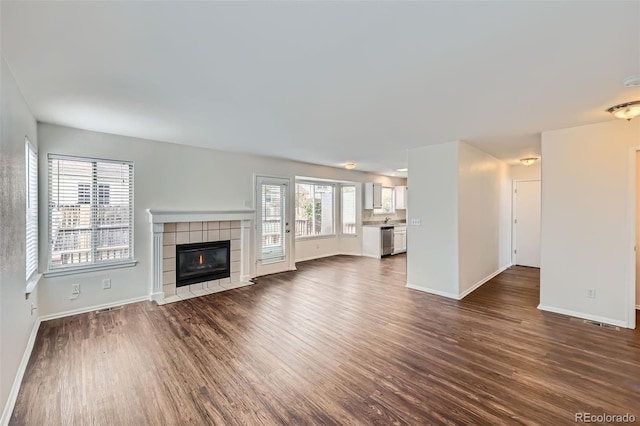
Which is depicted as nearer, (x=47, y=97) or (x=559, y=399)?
(x=559, y=399)

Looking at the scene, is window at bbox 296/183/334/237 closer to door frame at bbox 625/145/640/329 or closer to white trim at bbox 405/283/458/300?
white trim at bbox 405/283/458/300

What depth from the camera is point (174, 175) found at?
4.52 m

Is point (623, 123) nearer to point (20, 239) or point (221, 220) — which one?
point (221, 220)

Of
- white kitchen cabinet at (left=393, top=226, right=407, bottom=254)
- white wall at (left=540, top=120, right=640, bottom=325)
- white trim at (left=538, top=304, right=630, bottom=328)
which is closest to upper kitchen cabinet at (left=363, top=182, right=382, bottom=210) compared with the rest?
white kitchen cabinet at (left=393, top=226, right=407, bottom=254)

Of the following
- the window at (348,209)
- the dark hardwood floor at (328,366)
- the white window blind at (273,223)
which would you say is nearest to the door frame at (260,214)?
the white window blind at (273,223)

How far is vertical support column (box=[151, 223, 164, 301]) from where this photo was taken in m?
4.25

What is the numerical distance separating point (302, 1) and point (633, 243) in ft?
14.7

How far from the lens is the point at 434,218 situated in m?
4.52

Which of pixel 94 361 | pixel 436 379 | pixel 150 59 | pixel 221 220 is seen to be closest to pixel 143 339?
pixel 94 361

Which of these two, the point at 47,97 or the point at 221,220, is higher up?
the point at 47,97

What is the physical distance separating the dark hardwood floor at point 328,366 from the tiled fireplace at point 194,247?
1.69 ft

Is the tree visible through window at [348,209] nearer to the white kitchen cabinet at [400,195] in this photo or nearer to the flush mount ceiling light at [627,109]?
the white kitchen cabinet at [400,195]

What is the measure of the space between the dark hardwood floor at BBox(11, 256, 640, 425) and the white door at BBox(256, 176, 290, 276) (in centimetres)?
178

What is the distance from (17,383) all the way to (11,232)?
4.01ft
